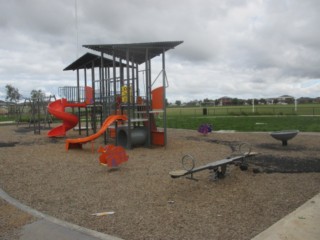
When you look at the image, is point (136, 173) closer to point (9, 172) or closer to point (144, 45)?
point (9, 172)

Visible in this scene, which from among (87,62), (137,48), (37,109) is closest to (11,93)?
(37,109)

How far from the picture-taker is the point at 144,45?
11.2 m

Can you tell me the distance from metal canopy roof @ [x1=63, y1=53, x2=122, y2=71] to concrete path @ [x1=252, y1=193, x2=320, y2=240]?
1227 centimetres

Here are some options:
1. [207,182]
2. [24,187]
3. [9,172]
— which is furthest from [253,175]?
[9,172]

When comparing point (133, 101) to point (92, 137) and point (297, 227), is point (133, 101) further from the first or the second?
point (297, 227)

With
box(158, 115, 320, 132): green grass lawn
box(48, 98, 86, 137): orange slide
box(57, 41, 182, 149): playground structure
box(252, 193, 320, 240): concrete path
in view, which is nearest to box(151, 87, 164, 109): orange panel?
box(57, 41, 182, 149): playground structure

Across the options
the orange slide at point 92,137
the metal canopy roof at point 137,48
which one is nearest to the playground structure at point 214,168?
the orange slide at point 92,137

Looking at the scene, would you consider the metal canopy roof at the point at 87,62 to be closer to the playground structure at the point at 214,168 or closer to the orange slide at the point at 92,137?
the orange slide at the point at 92,137

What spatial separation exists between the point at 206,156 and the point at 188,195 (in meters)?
3.84

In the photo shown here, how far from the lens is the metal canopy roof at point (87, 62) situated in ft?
50.3

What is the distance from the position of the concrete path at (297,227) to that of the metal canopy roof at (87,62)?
12.3m

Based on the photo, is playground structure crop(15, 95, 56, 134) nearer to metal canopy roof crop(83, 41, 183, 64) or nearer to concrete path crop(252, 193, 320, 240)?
metal canopy roof crop(83, 41, 183, 64)

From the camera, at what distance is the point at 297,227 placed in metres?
3.81

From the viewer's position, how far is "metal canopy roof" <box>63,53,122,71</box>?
15323 millimetres
